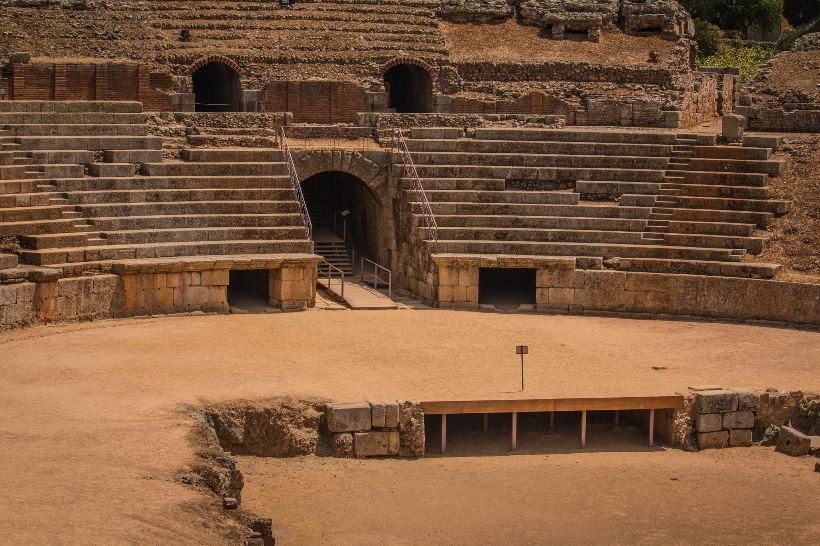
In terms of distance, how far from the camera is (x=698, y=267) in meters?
27.3

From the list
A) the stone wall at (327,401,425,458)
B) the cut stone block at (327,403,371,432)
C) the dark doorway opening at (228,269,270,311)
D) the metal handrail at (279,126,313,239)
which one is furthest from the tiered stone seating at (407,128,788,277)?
the cut stone block at (327,403,371,432)

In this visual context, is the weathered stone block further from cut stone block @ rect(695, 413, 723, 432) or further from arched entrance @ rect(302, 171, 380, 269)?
arched entrance @ rect(302, 171, 380, 269)

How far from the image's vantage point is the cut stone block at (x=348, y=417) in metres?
19.9

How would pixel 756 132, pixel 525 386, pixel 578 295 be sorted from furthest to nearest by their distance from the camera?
pixel 756 132
pixel 578 295
pixel 525 386

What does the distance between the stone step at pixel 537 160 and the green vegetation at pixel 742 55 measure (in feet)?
52.1

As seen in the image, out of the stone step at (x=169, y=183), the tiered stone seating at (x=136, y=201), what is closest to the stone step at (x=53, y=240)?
the tiered stone seating at (x=136, y=201)

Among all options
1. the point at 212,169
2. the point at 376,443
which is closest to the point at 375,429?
the point at 376,443

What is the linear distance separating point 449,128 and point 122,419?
556 inches

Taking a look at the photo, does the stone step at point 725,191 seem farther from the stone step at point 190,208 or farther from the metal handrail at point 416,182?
the stone step at point 190,208

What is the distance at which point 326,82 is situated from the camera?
34.4 metres

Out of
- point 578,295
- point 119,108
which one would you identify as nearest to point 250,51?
point 119,108

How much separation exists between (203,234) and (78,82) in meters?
7.69

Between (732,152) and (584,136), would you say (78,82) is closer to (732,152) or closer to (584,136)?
(584,136)

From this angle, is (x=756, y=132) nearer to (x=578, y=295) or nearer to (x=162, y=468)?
(x=578, y=295)
